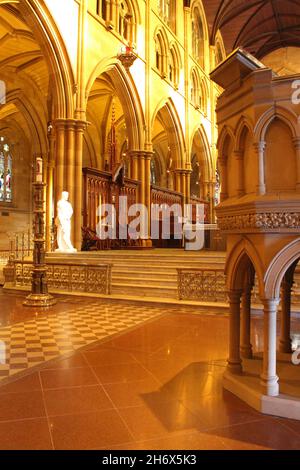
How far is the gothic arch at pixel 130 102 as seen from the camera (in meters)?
14.4

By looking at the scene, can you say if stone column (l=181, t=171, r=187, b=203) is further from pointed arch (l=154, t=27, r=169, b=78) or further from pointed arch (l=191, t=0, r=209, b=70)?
pointed arch (l=191, t=0, r=209, b=70)

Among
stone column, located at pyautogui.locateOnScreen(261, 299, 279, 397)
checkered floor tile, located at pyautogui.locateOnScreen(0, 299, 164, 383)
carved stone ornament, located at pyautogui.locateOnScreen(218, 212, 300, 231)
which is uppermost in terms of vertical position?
carved stone ornament, located at pyautogui.locateOnScreen(218, 212, 300, 231)

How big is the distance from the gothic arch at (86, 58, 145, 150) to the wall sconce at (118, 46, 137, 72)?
0.33 metres

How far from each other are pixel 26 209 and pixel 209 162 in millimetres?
11242

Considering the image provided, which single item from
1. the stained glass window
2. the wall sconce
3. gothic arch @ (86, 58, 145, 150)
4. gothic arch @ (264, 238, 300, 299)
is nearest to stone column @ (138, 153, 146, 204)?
gothic arch @ (86, 58, 145, 150)

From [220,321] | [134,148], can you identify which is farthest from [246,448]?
[134,148]

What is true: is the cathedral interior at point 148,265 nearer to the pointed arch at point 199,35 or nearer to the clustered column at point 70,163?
the clustered column at point 70,163

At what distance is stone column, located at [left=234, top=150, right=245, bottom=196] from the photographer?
2953 mm

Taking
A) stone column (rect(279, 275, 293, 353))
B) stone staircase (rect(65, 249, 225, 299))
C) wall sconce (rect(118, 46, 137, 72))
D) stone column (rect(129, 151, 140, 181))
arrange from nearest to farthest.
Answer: stone column (rect(279, 275, 293, 353))
stone staircase (rect(65, 249, 225, 299))
wall sconce (rect(118, 46, 137, 72))
stone column (rect(129, 151, 140, 181))

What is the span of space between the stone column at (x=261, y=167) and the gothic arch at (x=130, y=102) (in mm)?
12294

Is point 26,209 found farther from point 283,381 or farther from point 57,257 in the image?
point 283,381

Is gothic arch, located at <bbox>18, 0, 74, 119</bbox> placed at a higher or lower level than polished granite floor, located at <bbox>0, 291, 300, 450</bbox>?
higher

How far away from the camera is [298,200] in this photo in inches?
101

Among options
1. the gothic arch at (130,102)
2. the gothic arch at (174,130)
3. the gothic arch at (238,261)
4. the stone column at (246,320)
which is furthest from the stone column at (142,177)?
the gothic arch at (238,261)
